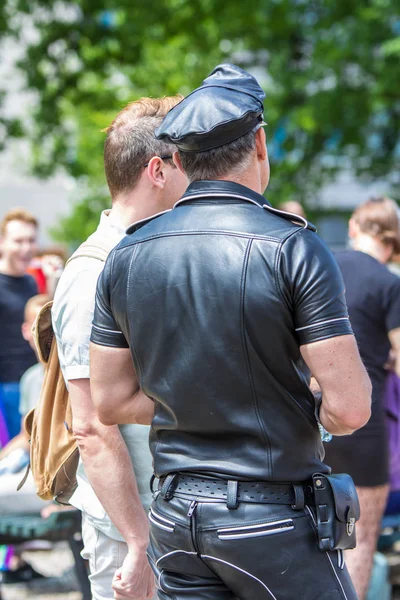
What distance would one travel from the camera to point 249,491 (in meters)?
1.94

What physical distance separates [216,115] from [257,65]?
1808cm

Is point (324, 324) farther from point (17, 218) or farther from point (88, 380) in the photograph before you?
point (17, 218)

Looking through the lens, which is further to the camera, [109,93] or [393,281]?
[109,93]

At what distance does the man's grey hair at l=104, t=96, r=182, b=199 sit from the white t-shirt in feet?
0.47

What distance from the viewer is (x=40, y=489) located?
8.96 feet

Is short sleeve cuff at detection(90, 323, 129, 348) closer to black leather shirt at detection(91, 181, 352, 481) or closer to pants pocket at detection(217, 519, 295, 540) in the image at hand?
black leather shirt at detection(91, 181, 352, 481)

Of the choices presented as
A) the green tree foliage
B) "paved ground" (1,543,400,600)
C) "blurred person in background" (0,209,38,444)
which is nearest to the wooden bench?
"paved ground" (1,543,400,600)

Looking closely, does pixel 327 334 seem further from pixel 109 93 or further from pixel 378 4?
pixel 109 93

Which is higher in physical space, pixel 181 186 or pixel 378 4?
pixel 378 4

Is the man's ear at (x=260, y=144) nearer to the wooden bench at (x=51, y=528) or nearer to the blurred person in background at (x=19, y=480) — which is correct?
the blurred person in background at (x=19, y=480)

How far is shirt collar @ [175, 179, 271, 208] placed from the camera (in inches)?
79.9

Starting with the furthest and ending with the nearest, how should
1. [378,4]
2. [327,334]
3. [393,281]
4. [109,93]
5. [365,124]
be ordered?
1. [109,93]
2. [365,124]
3. [378,4]
4. [393,281]
5. [327,334]

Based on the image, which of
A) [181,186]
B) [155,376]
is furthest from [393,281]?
[155,376]

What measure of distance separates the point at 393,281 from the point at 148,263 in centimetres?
210
